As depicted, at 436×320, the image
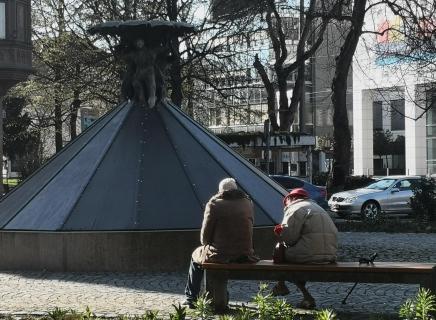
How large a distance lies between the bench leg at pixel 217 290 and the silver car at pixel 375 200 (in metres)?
17.4

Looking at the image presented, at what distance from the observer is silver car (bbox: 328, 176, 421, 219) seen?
2556cm

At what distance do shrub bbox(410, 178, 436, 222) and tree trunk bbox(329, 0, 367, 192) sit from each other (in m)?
7.98

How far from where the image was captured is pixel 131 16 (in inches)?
1117

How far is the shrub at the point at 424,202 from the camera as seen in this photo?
2228 cm

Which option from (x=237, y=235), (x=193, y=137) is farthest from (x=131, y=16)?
(x=237, y=235)

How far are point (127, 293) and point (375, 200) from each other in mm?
17264

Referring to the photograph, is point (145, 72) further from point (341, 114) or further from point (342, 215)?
point (341, 114)

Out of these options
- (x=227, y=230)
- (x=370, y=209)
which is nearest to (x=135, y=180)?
(x=227, y=230)

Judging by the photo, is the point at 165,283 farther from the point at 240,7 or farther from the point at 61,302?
the point at 240,7

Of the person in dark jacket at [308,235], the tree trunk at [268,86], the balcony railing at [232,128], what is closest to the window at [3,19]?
the tree trunk at [268,86]

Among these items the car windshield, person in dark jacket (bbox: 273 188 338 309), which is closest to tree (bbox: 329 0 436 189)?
the car windshield

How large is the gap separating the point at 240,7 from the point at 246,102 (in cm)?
944

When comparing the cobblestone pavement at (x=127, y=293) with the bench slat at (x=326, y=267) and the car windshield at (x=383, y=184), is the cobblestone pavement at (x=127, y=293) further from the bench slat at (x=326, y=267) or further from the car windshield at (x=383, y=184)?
the car windshield at (x=383, y=184)

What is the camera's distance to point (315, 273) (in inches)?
324
